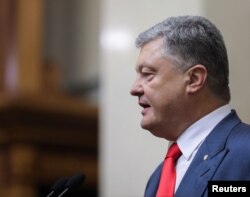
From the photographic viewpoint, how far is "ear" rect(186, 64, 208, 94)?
198cm

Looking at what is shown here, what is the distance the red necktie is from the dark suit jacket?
0.03 meters

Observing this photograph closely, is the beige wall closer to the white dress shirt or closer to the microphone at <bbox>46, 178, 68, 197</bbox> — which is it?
the white dress shirt

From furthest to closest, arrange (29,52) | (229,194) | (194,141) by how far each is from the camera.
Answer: (29,52)
(194,141)
(229,194)

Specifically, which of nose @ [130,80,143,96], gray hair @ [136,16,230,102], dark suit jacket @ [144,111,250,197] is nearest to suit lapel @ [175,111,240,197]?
dark suit jacket @ [144,111,250,197]

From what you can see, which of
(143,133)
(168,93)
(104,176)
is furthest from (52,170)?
(168,93)

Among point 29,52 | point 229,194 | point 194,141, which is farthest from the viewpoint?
point 29,52

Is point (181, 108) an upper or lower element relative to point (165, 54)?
lower

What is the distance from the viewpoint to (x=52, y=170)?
5.91m

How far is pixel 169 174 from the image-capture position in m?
1.97

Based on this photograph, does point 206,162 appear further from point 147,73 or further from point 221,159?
point 147,73

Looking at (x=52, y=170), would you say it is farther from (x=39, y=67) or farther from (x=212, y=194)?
(x=212, y=194)

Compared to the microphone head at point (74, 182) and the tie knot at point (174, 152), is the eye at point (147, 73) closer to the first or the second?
the tie knot at point (174, 152)

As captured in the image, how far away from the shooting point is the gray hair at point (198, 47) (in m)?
1.97

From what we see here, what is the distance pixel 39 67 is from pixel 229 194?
4.23m
